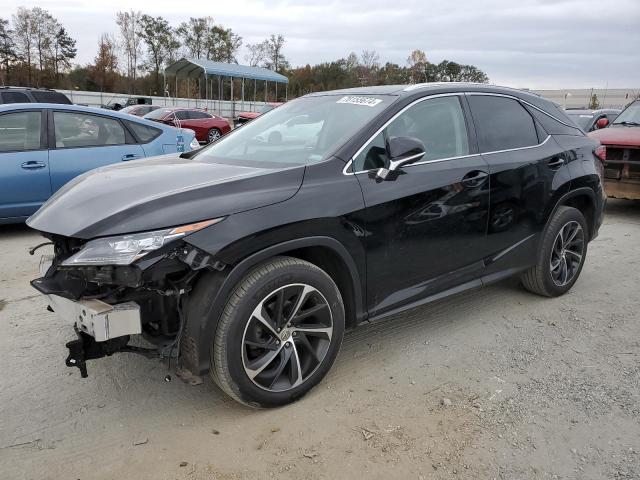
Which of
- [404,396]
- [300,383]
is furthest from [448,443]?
[300,383]

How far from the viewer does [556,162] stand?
434 centimetres

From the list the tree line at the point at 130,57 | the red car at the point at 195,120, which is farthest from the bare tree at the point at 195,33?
the red car at the point at 195,120

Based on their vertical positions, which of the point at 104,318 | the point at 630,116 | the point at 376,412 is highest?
the point at 630,116

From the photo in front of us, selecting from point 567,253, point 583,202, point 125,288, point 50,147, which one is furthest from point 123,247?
point 50,147

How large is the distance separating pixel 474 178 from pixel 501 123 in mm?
707

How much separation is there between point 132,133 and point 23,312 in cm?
345

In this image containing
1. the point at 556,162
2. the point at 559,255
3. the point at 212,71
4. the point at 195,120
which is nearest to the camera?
Answer: the point at 556,162

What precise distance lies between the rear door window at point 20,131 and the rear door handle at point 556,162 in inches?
219

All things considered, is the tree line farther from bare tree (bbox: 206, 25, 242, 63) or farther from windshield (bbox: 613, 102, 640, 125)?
windshield (bbox: 613, 102, 640, 125)

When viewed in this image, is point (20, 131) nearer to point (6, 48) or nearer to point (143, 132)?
point (143, 132)

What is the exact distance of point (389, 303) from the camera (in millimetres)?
3334

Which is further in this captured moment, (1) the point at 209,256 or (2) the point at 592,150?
(2) the point at 592,150

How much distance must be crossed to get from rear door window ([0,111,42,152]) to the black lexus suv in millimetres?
3318

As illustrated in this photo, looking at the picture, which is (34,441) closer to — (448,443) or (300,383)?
(300,383)
